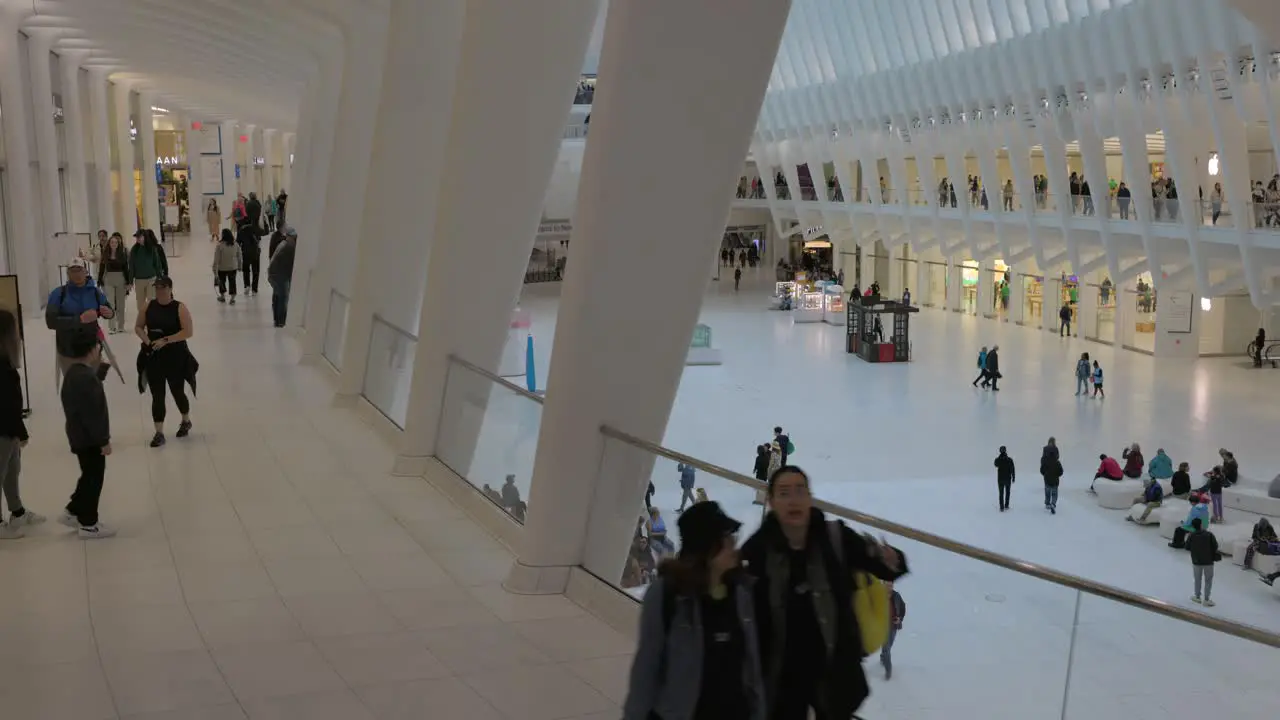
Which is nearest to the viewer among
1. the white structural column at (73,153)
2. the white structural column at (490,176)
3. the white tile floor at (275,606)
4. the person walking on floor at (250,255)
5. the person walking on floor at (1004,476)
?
the white tile floor at (275,606)

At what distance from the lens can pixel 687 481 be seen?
274 inches

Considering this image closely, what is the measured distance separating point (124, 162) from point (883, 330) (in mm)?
23210

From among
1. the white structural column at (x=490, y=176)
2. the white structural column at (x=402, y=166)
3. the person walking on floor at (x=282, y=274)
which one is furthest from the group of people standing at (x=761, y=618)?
the person walking on floor at (x=282, y=274)

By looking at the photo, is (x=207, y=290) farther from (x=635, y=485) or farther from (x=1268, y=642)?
(x=1268, y=642)

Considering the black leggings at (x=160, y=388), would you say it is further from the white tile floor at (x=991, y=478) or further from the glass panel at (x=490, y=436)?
the white tile floor at (x=991, y=478)

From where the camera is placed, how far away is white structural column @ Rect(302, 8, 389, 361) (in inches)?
718

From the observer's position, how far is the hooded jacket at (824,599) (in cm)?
381

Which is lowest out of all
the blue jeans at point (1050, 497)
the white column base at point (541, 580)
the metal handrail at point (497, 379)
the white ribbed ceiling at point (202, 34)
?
the blue jeans at point (1050, 497)

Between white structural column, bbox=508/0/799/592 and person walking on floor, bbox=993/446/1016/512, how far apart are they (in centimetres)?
1592

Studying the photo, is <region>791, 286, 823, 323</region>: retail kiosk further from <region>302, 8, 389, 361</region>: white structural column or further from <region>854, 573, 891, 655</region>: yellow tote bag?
<region>854, 573, 891, 655</region>: yellow tote bag

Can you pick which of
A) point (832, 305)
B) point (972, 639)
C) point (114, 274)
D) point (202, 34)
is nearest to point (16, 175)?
point (114, 274)

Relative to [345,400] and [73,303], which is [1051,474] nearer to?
[345,400]

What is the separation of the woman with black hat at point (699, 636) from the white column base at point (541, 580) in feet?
12.9

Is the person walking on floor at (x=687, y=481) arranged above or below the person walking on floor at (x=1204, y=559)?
above
